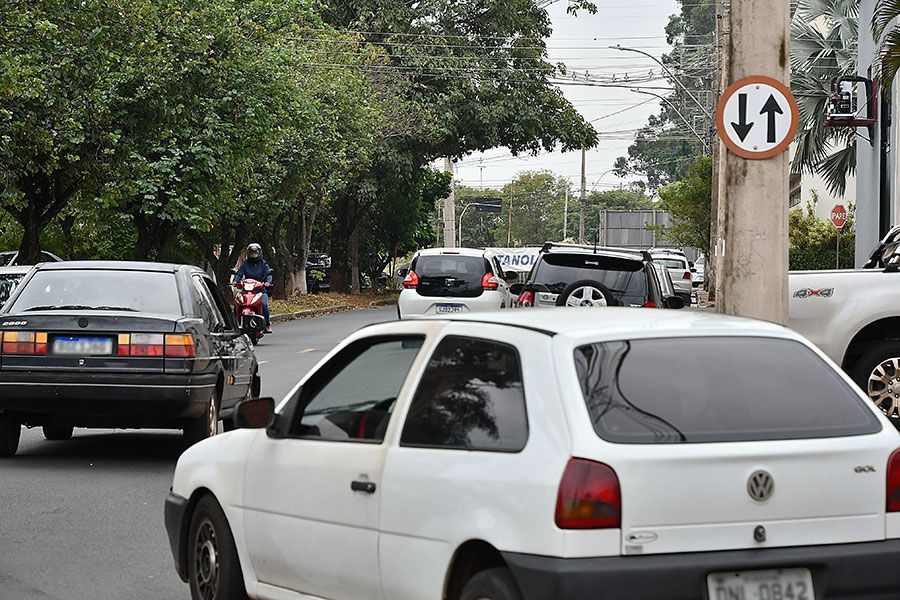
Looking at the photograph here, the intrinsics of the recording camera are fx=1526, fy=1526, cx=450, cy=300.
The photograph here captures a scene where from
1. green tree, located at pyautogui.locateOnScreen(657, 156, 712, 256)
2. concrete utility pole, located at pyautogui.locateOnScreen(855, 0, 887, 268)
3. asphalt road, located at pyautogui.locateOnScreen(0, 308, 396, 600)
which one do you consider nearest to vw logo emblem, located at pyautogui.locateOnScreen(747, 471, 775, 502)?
asphalt road, located at pyautogui.locateOnScreen(0, 308, 396, 600)

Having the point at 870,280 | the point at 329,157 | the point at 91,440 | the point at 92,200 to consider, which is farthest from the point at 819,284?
the point at 329,157

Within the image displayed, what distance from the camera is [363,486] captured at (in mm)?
5840

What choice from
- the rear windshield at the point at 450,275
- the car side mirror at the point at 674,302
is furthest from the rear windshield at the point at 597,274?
the rear windshield at the point at 450,275

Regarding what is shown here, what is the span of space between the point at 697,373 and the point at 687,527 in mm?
629

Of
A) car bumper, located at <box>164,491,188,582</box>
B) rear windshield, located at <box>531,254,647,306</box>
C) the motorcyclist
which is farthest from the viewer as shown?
the motorcyclist

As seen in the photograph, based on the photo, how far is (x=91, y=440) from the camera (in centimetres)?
1413

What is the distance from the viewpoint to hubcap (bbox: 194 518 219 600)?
695 centimetres

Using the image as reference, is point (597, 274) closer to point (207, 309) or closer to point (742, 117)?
point (207, 309)

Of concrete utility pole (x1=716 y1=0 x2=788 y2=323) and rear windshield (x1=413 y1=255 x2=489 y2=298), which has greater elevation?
concrete utility pole (x1=716 y1=0 x2=788 y2=323)

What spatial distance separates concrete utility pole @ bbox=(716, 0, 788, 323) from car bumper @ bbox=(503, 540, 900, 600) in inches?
225

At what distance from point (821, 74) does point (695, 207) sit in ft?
49.2

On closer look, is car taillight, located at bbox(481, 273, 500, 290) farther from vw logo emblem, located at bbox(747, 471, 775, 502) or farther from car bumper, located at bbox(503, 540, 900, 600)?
vw logo emblem, located at bbox(747, 471, 775, 502)

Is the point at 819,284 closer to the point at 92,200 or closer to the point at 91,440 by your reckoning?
the point at 91,440

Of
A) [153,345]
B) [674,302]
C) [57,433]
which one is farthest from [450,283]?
[153,345]
